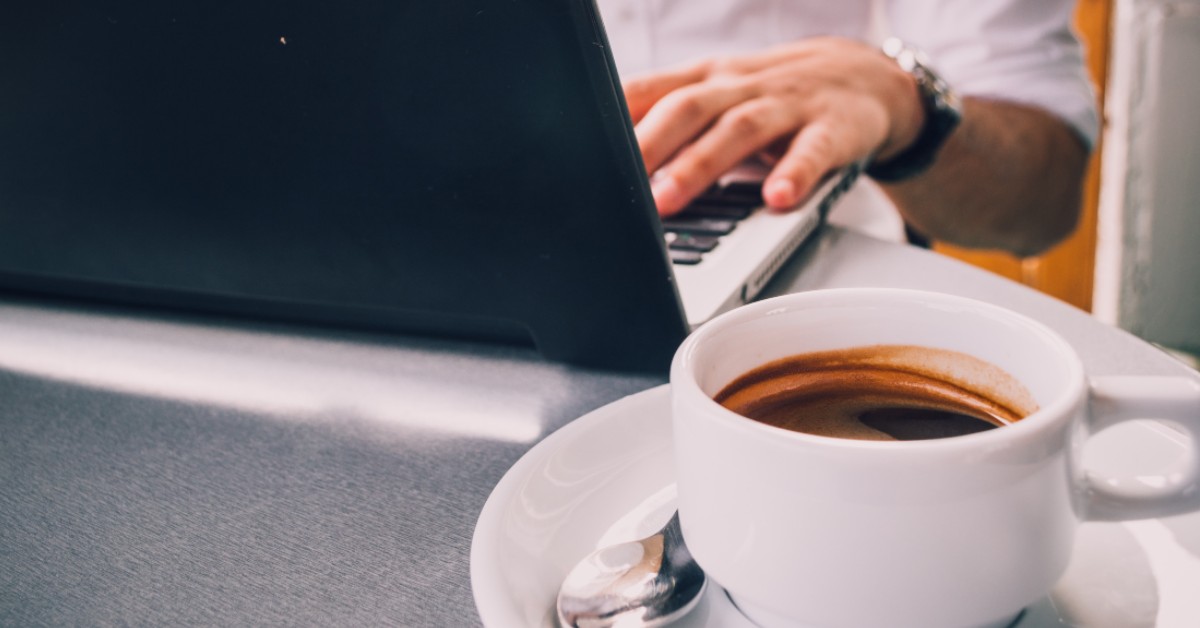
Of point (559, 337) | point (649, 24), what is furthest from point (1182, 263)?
point (559, 337)

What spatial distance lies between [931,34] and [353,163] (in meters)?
0.92

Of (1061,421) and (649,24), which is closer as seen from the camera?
(1061,421)

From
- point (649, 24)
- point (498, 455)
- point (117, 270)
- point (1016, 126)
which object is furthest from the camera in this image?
point (649, 24)

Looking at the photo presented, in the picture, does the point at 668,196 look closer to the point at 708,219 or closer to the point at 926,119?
the point at 708,219

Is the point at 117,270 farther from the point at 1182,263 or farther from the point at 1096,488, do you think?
the point at 1182,263

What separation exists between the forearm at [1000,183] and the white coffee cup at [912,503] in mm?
717

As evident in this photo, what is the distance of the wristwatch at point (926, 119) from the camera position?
84 centimetres

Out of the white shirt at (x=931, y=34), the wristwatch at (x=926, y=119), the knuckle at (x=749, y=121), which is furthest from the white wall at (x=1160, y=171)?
the knuckle at (x=749, y=121)

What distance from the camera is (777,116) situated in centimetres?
68

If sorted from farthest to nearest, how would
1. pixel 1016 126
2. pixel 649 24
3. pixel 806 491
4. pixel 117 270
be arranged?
pixel 649 24 → pixel 1016 126 → pixel 117 270 → pixel 806 491

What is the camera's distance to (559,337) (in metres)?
0.42

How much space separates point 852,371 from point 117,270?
40cm

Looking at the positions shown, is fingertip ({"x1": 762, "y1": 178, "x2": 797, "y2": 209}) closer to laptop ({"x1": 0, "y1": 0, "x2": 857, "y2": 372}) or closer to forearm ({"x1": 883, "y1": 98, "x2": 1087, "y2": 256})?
laptop ({"x1": 0, "y1": 0, "x2": 857, "y2": 372})

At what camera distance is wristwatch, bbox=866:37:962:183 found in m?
0.84
